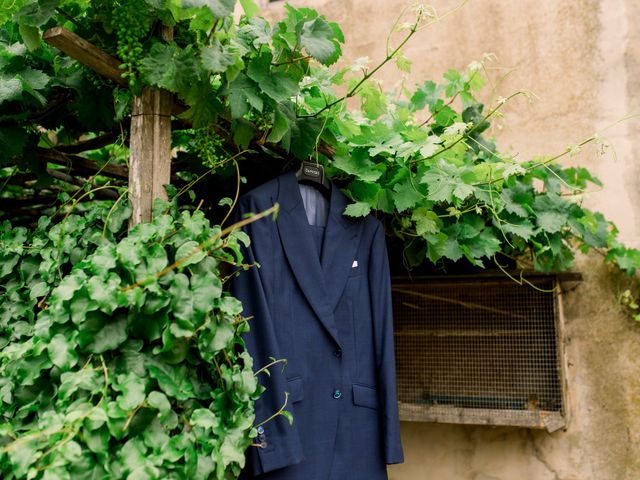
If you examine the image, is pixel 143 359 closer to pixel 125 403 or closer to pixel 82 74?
pixel 125 403

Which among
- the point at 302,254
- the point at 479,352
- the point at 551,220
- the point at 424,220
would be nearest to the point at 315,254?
the point at 302,254

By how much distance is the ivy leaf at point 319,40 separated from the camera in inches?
65.4

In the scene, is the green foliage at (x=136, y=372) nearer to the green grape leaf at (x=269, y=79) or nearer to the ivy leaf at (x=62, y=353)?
the ivy leaf at (x=62, y=353)

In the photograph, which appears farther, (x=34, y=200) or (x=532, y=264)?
(x=532, y=264)

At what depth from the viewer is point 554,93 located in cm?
321

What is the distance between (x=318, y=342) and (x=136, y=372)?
0.73m

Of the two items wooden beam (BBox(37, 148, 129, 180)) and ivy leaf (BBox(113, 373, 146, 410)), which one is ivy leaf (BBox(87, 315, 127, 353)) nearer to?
ivy leaf (BBox(113, 373, 146, 410))

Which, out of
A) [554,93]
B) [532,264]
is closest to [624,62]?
[554,93]

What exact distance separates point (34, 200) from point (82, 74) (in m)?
1.05

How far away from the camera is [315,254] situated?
79.6 inches

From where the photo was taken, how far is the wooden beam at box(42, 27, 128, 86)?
1.46 m

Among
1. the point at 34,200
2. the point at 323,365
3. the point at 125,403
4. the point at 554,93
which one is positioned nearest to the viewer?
the point at 125,403

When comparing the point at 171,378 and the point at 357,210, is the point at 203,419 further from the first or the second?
the point at 357,210

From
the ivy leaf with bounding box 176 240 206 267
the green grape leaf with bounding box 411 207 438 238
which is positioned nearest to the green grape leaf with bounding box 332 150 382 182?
the green grape leaf with bounding box 411 207 438 238
